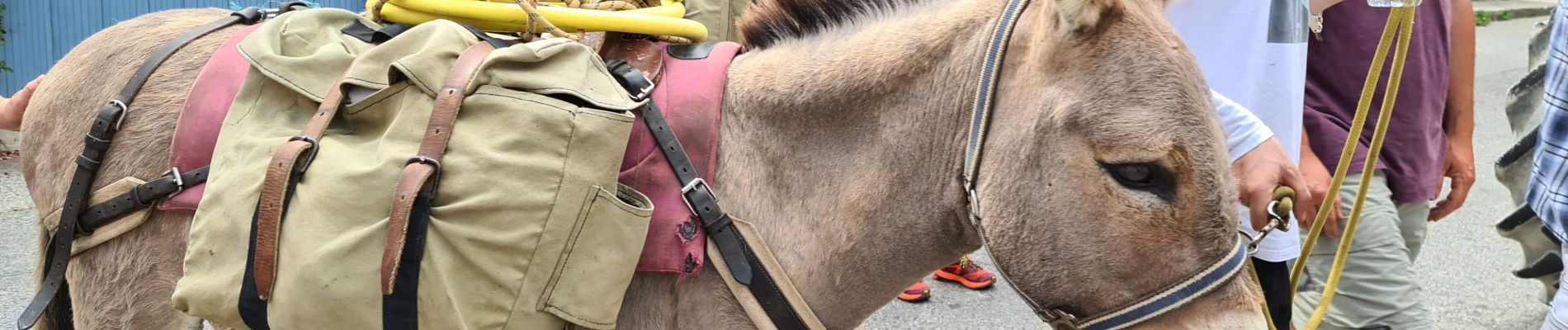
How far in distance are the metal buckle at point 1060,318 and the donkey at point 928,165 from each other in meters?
0.01

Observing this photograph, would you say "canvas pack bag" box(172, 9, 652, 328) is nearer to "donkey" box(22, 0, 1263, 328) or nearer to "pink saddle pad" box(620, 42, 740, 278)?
"pink saddle pad" box(620, 42, 740, 278)

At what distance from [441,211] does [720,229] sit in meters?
0.42

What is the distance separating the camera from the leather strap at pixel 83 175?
200 cm

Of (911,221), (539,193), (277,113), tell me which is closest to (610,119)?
(539,193)

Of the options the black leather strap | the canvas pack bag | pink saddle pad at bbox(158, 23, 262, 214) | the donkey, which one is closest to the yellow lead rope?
the donkey

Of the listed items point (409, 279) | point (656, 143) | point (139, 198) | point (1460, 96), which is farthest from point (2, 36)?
point (1460, 96)

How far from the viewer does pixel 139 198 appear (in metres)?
1.92

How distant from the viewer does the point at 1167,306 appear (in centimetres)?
161

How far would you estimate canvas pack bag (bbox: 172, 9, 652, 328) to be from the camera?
64.8 inches

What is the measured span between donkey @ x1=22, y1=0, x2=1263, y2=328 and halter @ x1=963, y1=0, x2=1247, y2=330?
1 centimetres

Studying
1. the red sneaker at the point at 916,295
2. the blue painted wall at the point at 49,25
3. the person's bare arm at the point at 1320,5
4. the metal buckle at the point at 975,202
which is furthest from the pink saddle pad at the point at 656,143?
the blue painted wall at the point at 49,25

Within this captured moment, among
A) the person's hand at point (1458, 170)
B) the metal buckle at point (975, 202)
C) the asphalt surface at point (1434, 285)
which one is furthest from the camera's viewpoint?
the asphalt surface at point (1434, 285)

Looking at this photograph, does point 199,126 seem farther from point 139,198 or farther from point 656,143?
point 656,143

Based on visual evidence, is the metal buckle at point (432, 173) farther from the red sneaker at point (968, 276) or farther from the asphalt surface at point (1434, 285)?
the red sneaker at point (968, 276)
